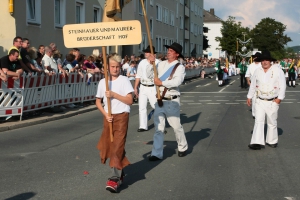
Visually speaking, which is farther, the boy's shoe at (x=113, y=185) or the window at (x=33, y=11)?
the window at (x=33, y=11)

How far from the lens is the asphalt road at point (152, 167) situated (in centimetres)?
666

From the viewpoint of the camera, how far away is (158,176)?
25.1 feet

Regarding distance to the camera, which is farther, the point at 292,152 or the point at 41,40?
the point at 41,40

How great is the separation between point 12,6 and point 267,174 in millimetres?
16095

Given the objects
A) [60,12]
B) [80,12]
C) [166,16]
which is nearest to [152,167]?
[60,12]

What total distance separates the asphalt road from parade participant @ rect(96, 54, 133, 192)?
0.36 metres

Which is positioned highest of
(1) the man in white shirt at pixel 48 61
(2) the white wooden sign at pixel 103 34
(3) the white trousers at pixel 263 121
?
(2) the white wooden sign at pixel 103 34

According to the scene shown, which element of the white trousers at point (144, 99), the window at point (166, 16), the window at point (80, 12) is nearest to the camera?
the white trousers at point (144, 99)

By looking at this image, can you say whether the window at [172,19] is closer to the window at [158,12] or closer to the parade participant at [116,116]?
the window at [158,12]

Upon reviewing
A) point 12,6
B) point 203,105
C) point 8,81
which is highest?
point 12,6

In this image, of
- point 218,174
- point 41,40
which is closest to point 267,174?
point 218,174

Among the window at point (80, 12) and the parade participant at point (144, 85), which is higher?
the window at point (80, 12)

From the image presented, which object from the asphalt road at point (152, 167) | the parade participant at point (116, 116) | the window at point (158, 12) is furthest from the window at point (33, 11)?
the window at point (158, 12)

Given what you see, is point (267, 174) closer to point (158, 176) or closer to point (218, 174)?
point (218, 174)
